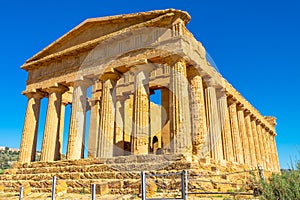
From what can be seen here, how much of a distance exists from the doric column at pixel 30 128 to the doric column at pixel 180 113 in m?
11.9

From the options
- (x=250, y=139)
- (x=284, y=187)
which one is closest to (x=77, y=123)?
(x=284, y=187)

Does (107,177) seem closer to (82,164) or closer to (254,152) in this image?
(82,164)

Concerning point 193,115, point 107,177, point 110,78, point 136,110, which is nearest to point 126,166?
point 107,177

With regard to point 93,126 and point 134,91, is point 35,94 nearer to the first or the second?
point 93,126

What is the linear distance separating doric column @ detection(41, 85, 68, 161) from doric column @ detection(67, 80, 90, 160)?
211 centimetres

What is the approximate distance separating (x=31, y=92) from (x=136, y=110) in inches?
406

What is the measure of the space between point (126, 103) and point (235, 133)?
31.3ft

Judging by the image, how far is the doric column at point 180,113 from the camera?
565 inches

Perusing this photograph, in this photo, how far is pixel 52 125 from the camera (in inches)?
806

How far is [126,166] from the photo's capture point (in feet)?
47.1

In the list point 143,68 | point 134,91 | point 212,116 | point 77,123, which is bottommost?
point 77,123

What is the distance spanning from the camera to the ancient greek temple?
15.8m

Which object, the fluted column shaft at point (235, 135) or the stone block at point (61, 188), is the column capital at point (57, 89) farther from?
the fluted column shaft at point (235, 135)

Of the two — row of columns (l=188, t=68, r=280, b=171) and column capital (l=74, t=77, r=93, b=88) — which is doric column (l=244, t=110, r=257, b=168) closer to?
row of columns (l=188, t=68, r=280, b=171)
